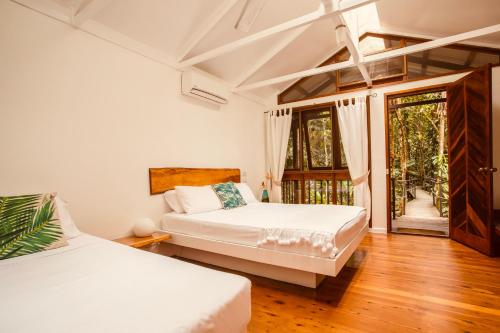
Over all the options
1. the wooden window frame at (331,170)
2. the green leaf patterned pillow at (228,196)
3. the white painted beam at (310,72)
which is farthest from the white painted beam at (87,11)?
the wooden window frame at (331,170)

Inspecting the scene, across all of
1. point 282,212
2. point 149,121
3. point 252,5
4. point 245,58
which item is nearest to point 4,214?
point 149,121

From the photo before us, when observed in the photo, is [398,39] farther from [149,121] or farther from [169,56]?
[149,121]

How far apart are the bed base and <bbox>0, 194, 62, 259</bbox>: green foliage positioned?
4.09ft

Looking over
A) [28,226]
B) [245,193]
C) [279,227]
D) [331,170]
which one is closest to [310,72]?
[331,170]

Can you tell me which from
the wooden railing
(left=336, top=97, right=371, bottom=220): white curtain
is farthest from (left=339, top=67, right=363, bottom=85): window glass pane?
the wooden railing

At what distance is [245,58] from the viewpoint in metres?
3.83

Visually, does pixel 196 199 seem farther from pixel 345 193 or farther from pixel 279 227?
pixel 345 193

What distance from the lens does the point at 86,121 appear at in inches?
92.4

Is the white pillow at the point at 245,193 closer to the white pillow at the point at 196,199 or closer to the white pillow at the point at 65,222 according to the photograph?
the white pillow at the point at 196,199

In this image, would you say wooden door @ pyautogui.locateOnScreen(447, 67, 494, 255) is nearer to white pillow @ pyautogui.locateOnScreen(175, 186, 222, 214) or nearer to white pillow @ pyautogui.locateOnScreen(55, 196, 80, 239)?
white pillow @ pyautogui.locateOnScreen(175, 186, 222, 214)

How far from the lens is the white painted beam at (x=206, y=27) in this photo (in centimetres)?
278

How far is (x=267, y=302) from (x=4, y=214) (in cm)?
186

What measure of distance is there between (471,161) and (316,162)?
220 cm

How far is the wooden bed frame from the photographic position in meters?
2.03
